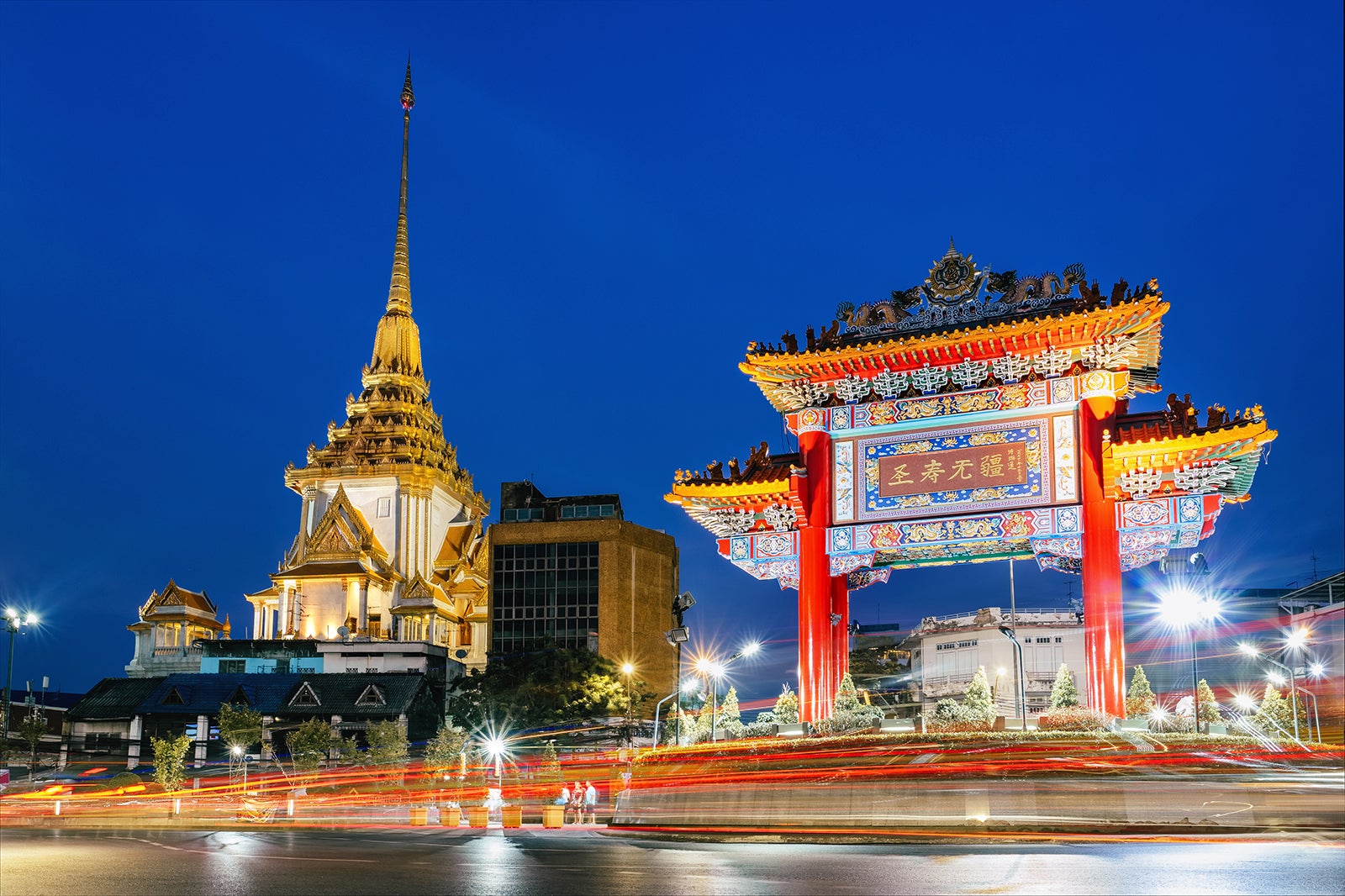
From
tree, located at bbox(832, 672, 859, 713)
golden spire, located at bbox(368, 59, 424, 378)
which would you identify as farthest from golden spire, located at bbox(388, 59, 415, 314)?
tree, located at bbox(832, 672, 859, 713)

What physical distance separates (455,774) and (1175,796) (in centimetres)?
3515

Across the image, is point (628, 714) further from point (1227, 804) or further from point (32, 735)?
point (1227, 804)

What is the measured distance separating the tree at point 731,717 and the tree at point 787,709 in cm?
102

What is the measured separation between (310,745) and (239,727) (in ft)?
18.1

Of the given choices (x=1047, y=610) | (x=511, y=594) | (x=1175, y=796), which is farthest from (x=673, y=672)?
(x=1175, y=796)

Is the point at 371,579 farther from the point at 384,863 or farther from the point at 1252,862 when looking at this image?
the point at 1252,862

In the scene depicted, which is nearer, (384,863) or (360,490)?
(384,863)

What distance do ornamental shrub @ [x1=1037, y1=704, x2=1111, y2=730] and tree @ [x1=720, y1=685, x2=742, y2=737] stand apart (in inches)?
293

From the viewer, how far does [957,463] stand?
31.7 metres

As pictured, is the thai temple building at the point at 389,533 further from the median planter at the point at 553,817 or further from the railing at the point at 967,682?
the median planter at the point at 553,817

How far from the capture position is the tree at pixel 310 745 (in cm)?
5475

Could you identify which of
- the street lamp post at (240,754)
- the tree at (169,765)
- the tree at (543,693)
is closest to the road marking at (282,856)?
the tree at (169,765)

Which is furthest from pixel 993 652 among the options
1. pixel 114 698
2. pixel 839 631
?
pixel 114 698

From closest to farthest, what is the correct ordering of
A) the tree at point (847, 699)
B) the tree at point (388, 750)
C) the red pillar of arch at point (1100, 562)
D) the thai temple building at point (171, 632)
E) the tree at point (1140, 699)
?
the tree at point (1140, 699) < the red pillar of arch at point (1100, 562) < the tree at point (847, 699) < the tree at point (388, 750) < the thai temple building at point (171, 632)
